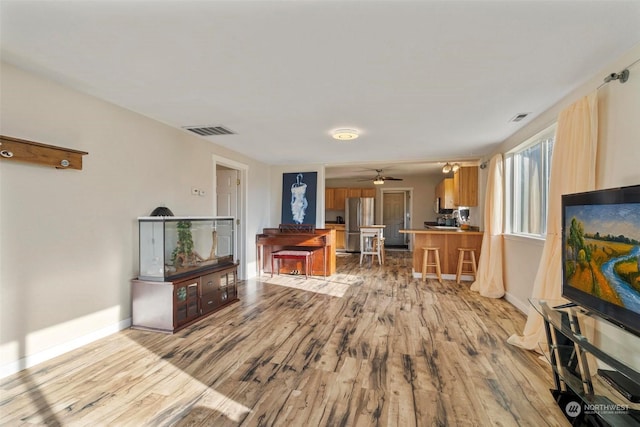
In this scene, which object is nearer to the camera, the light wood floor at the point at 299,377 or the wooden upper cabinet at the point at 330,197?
the light wood floor at the point at 299,377

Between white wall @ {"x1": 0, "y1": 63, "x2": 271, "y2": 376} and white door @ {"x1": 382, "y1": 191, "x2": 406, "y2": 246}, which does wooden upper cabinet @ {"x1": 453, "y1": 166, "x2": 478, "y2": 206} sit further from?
white wall @ {"x1": 0, "y1": 63, "x2": 271, "y2": 376}

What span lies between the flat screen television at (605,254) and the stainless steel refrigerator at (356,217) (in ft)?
22.0

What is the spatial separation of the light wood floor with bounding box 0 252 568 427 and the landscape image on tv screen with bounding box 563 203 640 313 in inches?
32.3

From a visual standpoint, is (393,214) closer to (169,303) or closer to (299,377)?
(169,303)

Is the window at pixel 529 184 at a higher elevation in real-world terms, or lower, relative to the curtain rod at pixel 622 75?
lower

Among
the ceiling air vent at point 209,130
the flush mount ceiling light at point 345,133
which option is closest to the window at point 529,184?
the flush mount ceiling light at point 345,133

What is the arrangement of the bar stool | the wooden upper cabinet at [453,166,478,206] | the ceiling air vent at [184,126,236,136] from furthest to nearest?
the bar stool
the wooden upper cabinet at [453,166,478,206]
the ceiling air vent at [184,126,236,136]

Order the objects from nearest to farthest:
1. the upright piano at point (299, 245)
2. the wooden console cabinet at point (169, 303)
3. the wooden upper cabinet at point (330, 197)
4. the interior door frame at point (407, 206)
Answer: the wooden console cabinet at point (169, 303), the upright piano at point (299, 245), the interior door frame at point (407, 206), the wooden upper cabinet at point (330, 197)

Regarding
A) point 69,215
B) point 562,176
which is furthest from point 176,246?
point 562,176

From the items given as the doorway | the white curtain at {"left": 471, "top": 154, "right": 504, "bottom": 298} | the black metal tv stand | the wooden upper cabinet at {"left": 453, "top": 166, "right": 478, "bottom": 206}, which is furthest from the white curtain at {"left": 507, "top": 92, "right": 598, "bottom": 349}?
the doorway

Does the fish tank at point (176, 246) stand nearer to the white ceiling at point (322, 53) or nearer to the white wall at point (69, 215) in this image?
Result: the white wall at point (69, 215)

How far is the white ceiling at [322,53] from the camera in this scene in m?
1.55

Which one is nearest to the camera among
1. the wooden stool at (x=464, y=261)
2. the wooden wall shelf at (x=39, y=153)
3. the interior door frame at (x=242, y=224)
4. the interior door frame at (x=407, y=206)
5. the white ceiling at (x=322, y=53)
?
the white ceiling at (x=322, y=53)

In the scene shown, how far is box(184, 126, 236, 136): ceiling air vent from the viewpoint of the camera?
3.65 metres
